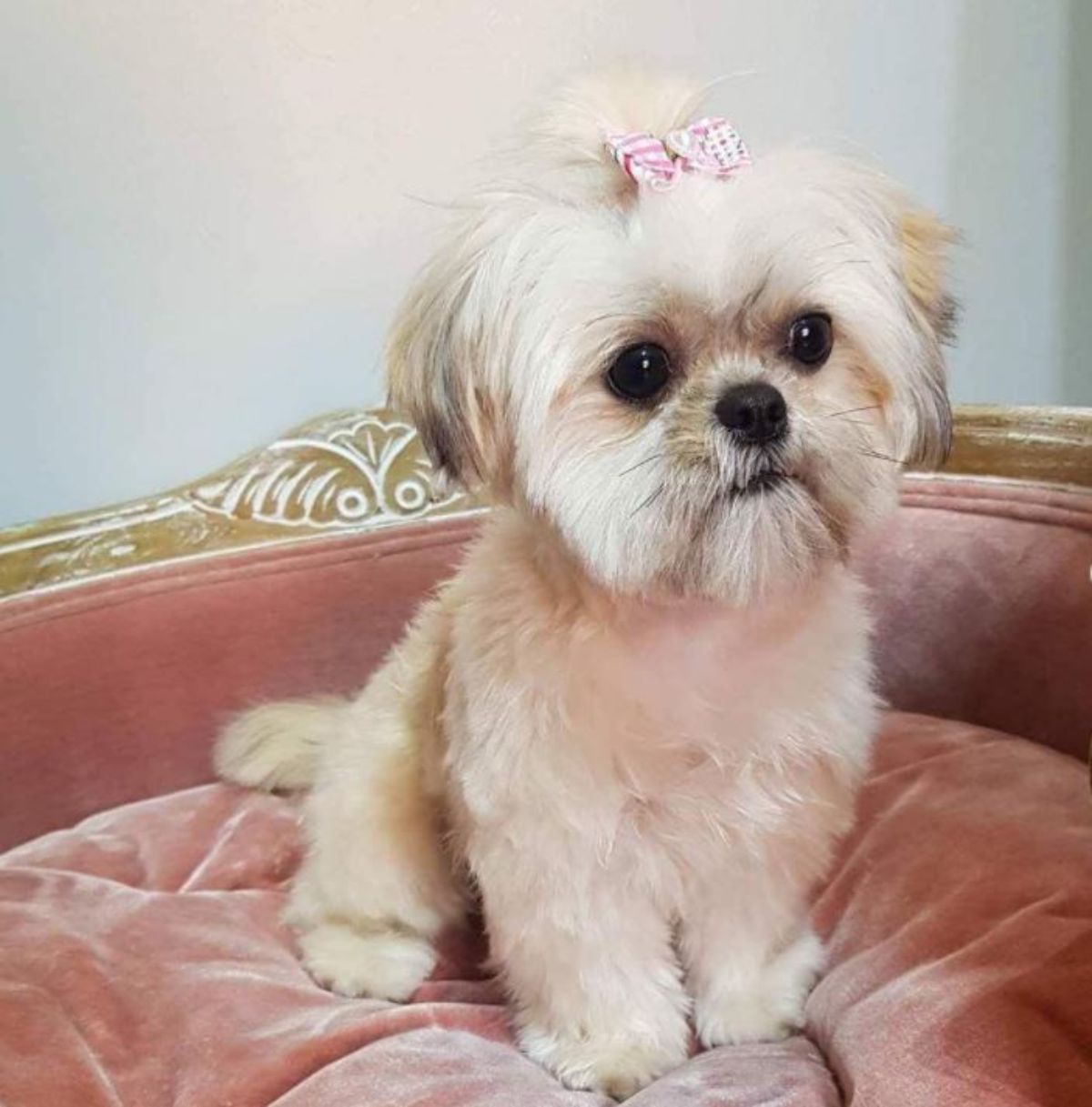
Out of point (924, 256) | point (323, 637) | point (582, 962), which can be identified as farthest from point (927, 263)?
point (323, 637)

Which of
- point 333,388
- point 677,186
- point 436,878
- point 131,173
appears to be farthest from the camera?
point 333,388

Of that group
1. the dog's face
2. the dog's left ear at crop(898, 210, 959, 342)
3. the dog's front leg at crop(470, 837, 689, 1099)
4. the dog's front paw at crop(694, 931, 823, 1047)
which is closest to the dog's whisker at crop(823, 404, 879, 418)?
the dog's face

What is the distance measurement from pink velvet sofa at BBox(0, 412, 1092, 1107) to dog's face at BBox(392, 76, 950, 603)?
1.38 ft

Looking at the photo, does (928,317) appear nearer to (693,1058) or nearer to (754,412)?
(754,412)

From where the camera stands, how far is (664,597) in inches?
42.4

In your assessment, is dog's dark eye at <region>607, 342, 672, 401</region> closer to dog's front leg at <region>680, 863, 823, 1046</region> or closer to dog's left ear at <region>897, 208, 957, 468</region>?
dog's left ear at <region>897, 208, 957, 468</region>

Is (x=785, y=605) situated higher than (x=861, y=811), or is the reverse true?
(x=785, y=605)

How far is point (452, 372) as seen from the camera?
1094mm

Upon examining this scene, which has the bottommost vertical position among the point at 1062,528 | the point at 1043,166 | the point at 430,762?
the point at 430,762

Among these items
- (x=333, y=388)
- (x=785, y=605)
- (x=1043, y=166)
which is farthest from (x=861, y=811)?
(x=1043, y=166)

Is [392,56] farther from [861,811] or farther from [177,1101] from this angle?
[177,1101]

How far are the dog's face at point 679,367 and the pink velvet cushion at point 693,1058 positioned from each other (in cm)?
41

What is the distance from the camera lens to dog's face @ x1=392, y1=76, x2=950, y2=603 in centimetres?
101

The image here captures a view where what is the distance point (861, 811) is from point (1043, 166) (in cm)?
114
